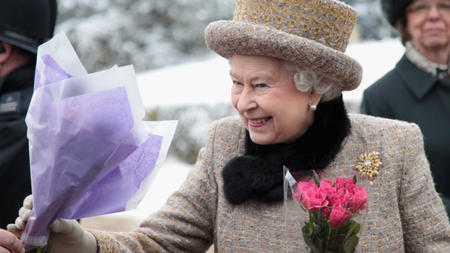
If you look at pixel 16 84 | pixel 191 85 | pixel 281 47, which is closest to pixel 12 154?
pixel 16 84

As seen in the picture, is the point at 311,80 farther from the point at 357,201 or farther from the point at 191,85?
the point at 191,85

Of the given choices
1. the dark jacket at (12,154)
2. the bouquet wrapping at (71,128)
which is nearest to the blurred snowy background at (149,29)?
the dark jacket at (12,154)

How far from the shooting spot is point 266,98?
78.3 inches

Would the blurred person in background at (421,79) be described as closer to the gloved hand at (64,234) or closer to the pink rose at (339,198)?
the pink rose at (339,198)

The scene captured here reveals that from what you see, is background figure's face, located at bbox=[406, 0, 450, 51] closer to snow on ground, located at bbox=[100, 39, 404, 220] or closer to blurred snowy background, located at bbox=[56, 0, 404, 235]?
snow on ground, located at bbox=[100, 39, 404, 220]

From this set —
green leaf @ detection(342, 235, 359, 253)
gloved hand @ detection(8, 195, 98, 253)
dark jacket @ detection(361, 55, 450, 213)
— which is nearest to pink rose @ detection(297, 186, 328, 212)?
green leaf @ detection(342, 235, 359, 253)

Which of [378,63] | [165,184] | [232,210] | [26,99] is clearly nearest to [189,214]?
[232,210]

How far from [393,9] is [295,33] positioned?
1.73 metres

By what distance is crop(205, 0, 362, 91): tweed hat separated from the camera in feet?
6.11

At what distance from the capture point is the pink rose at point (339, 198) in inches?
57.8

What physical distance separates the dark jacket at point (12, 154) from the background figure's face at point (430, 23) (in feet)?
8.26

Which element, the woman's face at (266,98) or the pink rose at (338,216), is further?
the woman's face at (266,98)

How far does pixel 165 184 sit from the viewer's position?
7195 millimetres

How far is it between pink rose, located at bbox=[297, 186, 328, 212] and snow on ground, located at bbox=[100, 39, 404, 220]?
→ 488 centimetres
